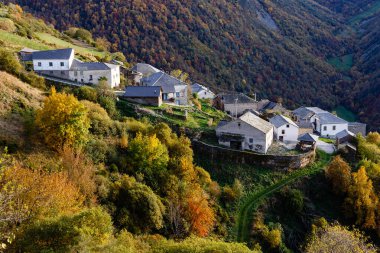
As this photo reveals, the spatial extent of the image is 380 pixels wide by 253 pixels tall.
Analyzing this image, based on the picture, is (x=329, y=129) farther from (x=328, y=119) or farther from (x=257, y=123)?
(x=257, y=123)

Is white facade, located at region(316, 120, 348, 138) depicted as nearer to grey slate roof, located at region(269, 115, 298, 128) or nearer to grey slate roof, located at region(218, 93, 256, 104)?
grey slate roof, located at region(218, 93, 256, 104)

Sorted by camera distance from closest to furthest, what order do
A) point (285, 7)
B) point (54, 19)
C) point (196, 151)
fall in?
1. point (196, 151)
2. point (54, 19)
3. point (285, 7)

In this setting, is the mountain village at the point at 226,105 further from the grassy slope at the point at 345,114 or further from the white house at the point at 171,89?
the grassy slope at the point at 345,114

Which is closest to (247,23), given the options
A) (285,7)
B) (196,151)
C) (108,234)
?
(285,7)

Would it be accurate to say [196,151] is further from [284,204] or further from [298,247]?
[298,247]

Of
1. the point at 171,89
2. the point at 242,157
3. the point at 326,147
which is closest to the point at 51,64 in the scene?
the point at 171,89

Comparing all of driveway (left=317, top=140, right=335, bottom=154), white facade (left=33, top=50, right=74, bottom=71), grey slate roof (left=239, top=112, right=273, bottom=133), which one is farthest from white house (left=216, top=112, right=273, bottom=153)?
white facade (left=33, top=50, right=74, bottom=71)

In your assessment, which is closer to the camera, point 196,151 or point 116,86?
point 196,151
